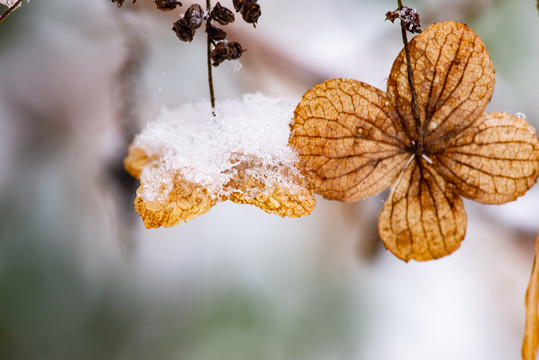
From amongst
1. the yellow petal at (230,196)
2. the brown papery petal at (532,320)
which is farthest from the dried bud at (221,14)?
the brown papery petal at (532,320)

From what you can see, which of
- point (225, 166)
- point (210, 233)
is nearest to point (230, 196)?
point (225, 166)

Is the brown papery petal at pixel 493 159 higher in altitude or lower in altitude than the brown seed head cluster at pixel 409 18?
lower

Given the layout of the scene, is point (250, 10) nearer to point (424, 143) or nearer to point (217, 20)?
point (217, 20)

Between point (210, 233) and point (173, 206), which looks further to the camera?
point (210, 233)

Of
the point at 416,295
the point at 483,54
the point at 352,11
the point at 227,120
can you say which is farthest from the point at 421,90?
the point at 416,295

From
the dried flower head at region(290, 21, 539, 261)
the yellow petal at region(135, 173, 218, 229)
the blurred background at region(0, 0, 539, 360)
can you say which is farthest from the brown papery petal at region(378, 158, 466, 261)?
the blurred background at region(0, 0, 539, 360)

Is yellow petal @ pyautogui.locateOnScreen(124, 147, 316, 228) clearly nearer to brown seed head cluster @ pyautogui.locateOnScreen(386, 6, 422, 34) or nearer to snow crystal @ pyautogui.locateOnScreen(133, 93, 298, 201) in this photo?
snow crystal @ pyautogui.locateOnScreen(133, 93, 298, 201)

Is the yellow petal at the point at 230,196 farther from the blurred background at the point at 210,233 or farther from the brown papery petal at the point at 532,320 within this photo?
the blurred background at the point at 210,233

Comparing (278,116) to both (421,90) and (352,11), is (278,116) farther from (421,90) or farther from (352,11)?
(352,11)
